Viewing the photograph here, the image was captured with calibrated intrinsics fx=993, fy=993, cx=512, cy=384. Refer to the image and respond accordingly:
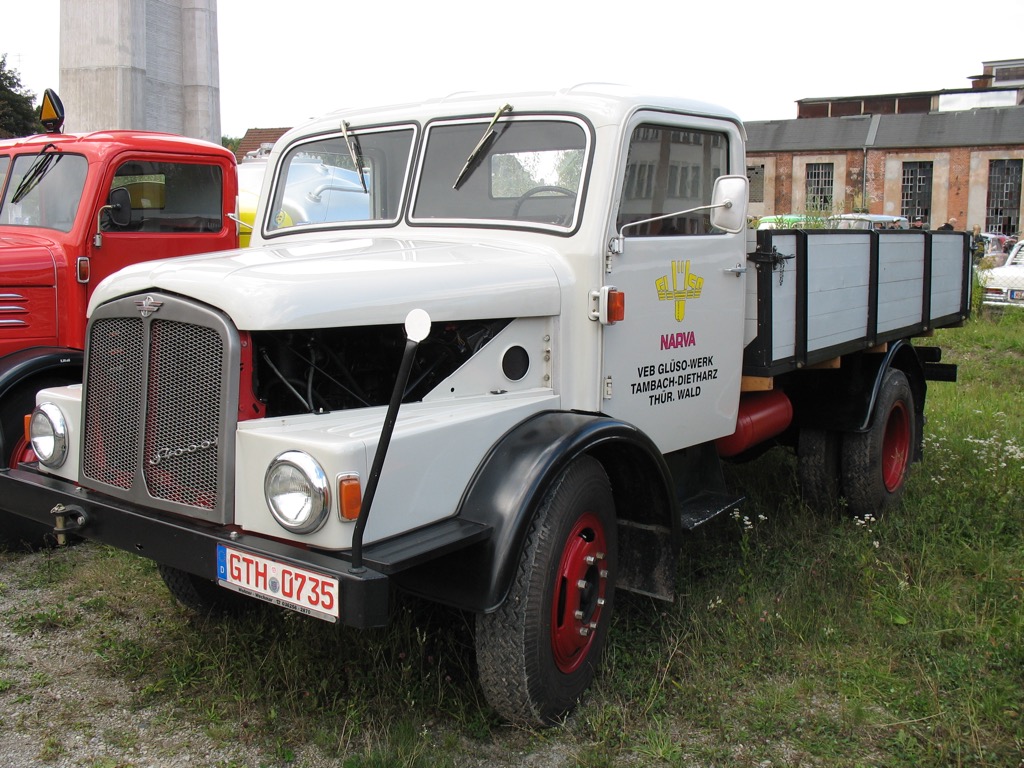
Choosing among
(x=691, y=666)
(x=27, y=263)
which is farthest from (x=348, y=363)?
(x=27, y=263)

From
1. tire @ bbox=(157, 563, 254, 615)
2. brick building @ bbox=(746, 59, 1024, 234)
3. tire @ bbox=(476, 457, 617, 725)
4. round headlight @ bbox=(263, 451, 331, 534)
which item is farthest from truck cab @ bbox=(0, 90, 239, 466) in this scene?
brick building @ bbox=(746, 59, 1024, 234)

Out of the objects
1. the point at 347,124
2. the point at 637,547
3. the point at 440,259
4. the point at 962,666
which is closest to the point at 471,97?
the point at 347,124

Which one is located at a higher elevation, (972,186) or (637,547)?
(972,186)

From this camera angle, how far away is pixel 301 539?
2.85 metres

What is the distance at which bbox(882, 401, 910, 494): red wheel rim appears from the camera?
6.17 meters

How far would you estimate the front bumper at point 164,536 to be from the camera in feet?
8.81

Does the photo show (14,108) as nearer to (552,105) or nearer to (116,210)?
(116,210)

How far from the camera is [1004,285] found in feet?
48.2

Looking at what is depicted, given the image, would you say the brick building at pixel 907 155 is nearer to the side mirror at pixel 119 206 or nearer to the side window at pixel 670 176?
the side mirror at pixel 119 206

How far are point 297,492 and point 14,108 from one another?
2765 centimetres

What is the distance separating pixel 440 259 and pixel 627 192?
88 centimetres

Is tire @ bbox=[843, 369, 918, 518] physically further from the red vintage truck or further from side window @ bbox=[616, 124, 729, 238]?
the red vintage truck

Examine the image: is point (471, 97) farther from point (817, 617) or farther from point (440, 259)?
point (817, 617)

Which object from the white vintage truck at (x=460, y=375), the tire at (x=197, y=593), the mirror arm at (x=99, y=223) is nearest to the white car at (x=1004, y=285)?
the white vintage truck at (x=460, y=375)
